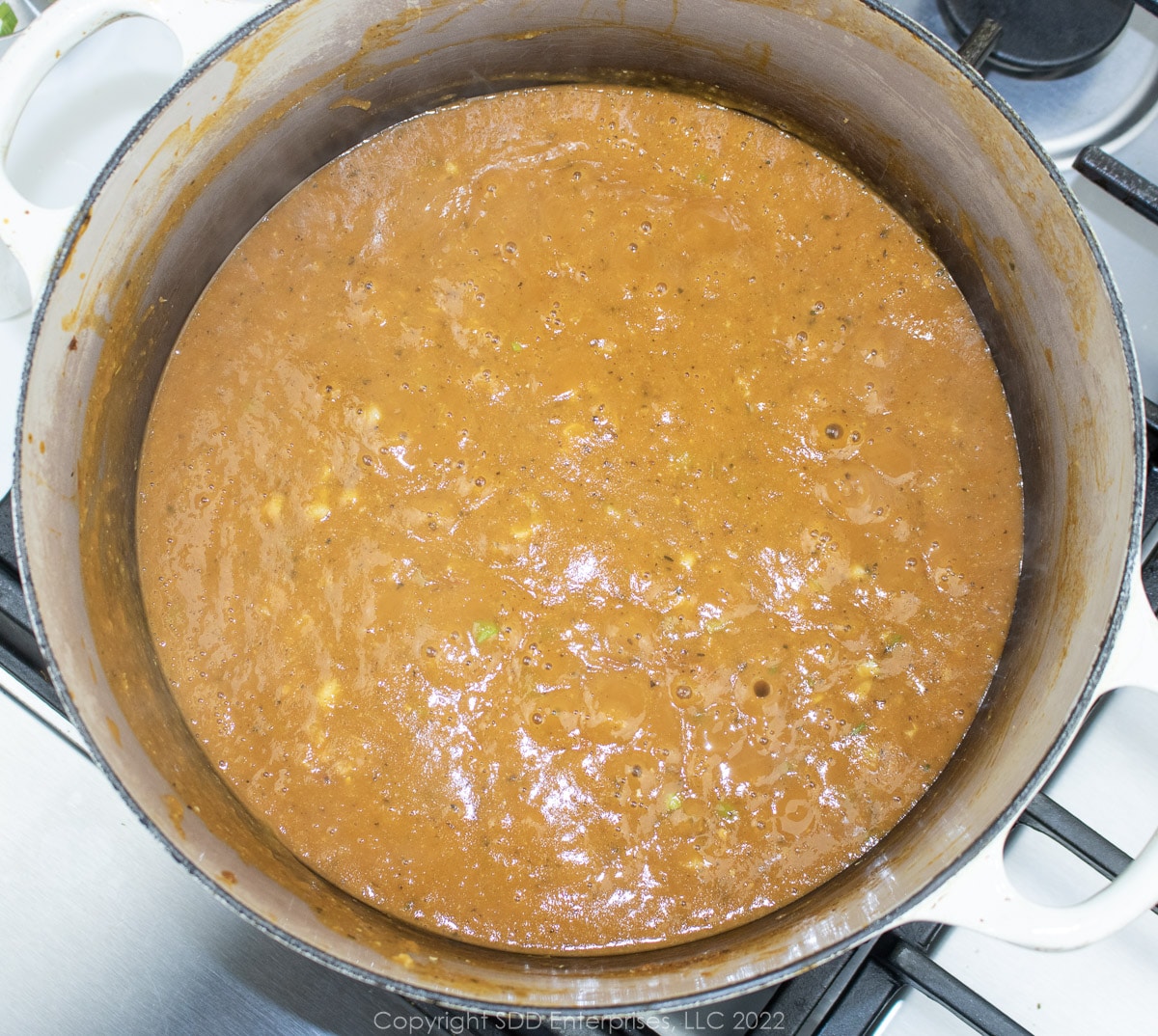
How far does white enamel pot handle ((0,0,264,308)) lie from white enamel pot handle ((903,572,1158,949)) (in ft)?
4.42

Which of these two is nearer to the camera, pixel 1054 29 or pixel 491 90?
pixel 1054 29

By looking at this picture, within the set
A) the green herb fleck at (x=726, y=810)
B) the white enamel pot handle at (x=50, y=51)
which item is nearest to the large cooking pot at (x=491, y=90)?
the white enamel pot handle at (x=50, y=51)

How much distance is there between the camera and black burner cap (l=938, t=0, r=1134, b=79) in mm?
1493

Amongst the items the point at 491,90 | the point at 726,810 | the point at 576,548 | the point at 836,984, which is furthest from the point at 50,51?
the point at 836,984

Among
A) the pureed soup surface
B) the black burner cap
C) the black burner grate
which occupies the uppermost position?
the black burner cap

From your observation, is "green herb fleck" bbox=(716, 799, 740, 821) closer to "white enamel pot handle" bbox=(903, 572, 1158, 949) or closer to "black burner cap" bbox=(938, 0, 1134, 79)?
"white enamel pot handle" bbox=(903, 572, 1158, 949)

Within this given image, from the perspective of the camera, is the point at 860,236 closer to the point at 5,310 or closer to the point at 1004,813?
the point at 1004,813

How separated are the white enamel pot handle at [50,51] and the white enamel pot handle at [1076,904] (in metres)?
1.35

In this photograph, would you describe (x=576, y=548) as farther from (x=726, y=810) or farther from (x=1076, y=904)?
(x=1076, y=904)

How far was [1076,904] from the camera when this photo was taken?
1165 mm

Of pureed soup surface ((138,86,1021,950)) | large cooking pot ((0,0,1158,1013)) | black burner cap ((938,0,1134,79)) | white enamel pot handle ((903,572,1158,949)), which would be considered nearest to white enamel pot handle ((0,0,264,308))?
large cooking pot ((0,0,1158,1013))

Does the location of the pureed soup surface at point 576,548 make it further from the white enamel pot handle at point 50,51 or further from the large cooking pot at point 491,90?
the white enamel pot handle at point 50,51

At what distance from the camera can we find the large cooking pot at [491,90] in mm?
1198

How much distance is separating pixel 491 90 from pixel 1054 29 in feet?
2.95
